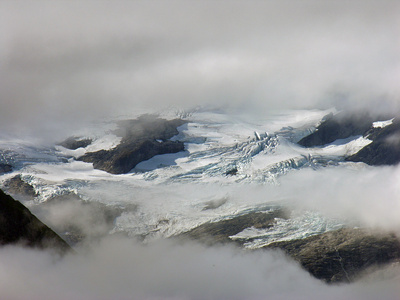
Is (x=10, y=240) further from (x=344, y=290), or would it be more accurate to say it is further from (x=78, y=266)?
(x=344, y=290)

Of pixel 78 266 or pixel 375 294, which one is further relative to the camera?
pixel 375 294

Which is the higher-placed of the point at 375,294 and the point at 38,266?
the point at 38,266

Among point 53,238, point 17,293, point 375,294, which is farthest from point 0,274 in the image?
point 375,294

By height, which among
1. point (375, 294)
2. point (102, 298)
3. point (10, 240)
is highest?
point (10, 240)

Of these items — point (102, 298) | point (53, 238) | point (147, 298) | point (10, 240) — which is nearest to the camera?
point (10, 240)

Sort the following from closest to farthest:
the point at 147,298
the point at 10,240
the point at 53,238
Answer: the point at 10,240 < the point at 53,238 < the point at 147,298

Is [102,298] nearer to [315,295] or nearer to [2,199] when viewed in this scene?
[2,199]
